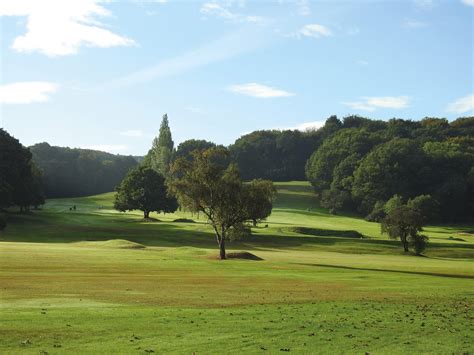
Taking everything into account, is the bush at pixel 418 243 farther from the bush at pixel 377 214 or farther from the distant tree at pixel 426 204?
the bush at pixel 377 214

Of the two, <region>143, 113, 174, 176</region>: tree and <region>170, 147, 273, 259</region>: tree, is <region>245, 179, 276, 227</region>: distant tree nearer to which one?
<region>170, 147, 273, 259</region>: tree

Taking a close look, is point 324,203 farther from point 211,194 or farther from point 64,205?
point 211,194

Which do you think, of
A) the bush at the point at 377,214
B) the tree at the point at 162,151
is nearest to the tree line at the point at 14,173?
the tree at the point at 162,151

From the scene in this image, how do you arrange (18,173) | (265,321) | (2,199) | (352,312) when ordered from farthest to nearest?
(18,173) → (2,199) → (352,312) → (265,321)

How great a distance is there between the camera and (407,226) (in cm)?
8694

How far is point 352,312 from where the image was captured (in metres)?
26.5

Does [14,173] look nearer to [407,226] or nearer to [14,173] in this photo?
[14,173]

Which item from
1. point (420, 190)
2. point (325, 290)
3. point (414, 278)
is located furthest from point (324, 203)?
point (325, 290)

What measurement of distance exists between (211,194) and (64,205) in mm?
117467

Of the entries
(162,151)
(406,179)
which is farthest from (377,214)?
(162,151)

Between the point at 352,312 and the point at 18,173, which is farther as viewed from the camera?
the point at 18,173

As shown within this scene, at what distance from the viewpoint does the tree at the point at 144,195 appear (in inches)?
4791

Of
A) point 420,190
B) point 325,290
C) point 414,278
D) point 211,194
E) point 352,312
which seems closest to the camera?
point 352,312

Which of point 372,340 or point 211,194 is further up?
point 211,194
